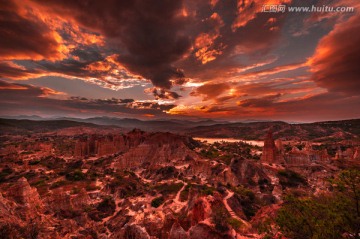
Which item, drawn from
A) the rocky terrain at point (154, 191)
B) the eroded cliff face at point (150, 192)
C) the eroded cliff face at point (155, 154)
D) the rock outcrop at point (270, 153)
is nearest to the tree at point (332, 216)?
the rocky terrain at point (154, 191)

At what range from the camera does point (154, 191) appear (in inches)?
2386

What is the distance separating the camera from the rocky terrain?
861 inches

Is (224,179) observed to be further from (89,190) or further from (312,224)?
(312,224)

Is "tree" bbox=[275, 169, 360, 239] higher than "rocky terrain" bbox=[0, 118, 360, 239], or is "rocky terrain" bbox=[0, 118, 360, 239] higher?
"tree" bbox=[275, 169, 360, 239]

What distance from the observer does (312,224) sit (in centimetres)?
1453

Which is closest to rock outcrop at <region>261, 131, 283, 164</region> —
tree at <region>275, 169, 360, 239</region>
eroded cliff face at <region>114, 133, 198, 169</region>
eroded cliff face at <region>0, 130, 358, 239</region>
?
eroded cliff face at <region>0, 130, 358, 239</region>

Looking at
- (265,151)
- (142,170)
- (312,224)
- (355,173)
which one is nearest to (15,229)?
(312,224)

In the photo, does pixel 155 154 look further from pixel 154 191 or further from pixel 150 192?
pixel 150 192

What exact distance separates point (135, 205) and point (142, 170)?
149 ft

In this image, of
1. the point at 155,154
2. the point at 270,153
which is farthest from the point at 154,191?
the point at 270,153

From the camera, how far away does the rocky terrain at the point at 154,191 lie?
21859mm

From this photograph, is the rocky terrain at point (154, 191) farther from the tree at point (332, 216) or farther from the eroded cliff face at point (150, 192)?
the tree at point (332, 216)

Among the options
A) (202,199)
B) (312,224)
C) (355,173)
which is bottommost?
(202,199)

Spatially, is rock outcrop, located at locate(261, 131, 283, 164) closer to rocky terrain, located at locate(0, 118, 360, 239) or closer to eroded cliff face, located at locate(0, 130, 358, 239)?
rocky terrain, located at locate(0, 118, 360, 239)
